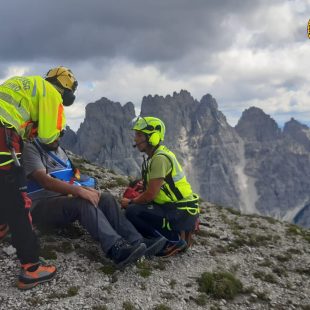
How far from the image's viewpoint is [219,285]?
10.7 metres

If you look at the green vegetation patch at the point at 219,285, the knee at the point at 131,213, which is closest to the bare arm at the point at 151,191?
the knee at the point at 131,213

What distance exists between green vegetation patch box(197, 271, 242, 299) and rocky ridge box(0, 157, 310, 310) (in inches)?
2.1

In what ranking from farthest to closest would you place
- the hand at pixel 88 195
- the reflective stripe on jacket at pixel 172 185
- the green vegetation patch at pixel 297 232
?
the green vegetation patch at pixel 297 232 < the reflective stripe on jacket at pixel 172 185 < the hand at pixel 88 195

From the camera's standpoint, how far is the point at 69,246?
1133 cm

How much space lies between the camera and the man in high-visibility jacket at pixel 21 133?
8.36 metres

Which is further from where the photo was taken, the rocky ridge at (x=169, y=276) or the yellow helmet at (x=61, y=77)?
the yellow helmet at (x=61, y=77)

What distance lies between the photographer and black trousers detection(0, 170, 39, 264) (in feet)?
27.6

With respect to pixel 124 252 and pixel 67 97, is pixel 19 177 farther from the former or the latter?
pixel 124 252

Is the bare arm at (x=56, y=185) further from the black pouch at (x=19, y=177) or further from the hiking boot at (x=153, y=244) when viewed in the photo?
the hiking boot at (x=153, y=244)

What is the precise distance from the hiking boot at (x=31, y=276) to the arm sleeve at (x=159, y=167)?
3.83 meters

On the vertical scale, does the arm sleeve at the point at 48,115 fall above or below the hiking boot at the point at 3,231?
above

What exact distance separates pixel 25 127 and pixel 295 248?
1195cm

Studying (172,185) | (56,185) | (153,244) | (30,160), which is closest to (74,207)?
(56,185)

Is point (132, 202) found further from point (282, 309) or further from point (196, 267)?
point (282, 309)
